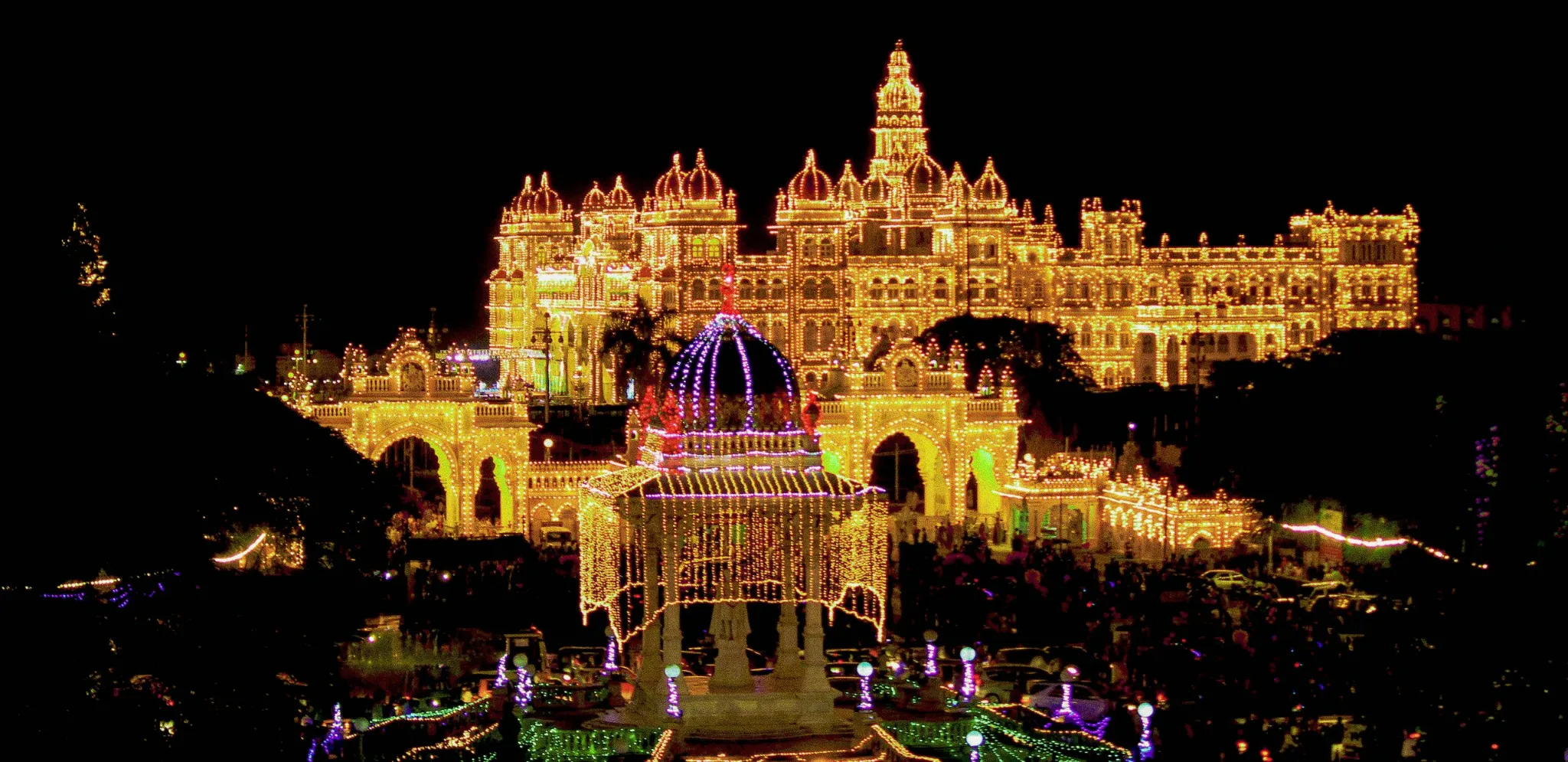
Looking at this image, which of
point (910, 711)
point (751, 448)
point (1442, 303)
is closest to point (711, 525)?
point (751, 448)

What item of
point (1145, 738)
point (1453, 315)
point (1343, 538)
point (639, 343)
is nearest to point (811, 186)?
point (639, 343)

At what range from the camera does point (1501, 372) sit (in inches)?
729

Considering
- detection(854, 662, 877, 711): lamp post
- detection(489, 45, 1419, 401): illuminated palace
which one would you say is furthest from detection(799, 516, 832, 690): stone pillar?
detection(489, 45, 1419, 401): illuminated palace

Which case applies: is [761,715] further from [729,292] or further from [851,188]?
[851,188]

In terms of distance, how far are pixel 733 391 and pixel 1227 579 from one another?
13926 millimetres

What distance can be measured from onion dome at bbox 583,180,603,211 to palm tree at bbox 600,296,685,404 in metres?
9.37

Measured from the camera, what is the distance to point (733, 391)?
19562 mm

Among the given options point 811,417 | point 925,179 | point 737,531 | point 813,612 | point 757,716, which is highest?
point 925,179

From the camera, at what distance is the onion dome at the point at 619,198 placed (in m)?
78.1

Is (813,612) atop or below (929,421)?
below

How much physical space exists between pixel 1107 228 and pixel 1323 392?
4002 centimetres

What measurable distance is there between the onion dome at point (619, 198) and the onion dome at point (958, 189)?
1178cm

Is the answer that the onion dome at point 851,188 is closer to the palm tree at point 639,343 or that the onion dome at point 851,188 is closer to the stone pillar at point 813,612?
the palm tree at point 639,343

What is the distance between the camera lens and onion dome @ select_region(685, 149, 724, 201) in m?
71.2
